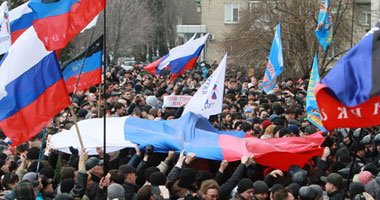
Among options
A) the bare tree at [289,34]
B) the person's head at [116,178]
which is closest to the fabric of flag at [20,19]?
the person's head at [116,178]

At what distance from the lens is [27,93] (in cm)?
700

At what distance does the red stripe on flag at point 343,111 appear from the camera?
4.92m

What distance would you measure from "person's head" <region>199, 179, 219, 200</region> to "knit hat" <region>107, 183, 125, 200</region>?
0.81 metres

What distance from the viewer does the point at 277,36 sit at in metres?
13.8

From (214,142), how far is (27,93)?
8.90 feet

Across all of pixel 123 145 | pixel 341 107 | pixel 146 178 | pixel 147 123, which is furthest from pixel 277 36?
pixel 341 107

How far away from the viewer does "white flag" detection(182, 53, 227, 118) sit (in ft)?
33.9

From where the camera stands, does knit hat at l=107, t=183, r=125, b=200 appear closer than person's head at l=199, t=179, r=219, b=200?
Yes

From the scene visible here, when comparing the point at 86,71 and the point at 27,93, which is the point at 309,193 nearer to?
the point at 27,93

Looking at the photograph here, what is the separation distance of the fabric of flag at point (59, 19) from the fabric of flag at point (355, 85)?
344cm

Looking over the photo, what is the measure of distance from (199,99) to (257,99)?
4271mm

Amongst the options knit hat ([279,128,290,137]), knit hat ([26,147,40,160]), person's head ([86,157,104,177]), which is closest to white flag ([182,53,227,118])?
knit hat ([279,128,290,137])

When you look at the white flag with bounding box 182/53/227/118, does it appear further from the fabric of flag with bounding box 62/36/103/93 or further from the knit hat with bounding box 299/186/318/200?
the knit hat with bounding box 299/186/318/200

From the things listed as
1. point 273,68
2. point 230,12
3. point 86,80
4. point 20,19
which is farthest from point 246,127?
point 230,12
